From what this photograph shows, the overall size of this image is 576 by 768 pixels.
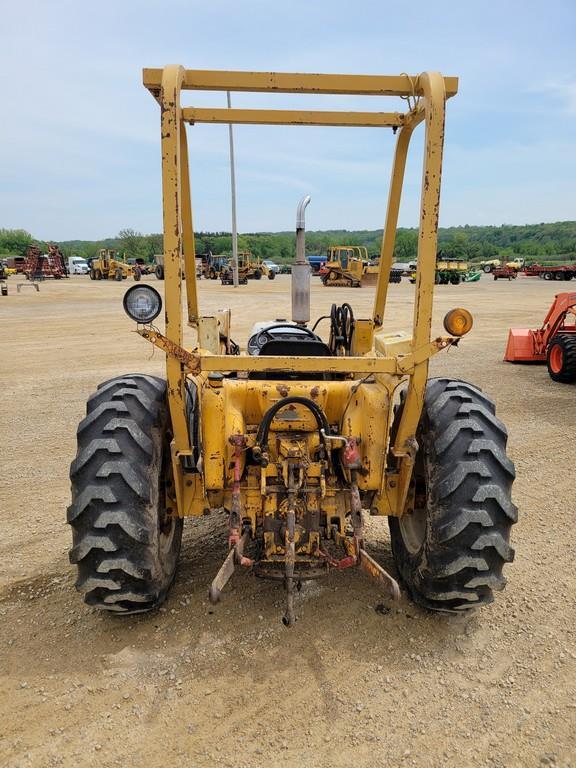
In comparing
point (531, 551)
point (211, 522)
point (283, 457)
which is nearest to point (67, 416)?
point (211, 522)

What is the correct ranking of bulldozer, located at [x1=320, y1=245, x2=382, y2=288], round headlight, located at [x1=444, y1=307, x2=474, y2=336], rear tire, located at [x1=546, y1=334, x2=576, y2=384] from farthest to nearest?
bulldozer, located at [x1=320, y1=245, x2=382, y2=288], rear tire, located at [x1=546, y1=334, x2=576, y2=384], round headlight, located at [x1=444, y1=307, x2=474, y2=336]

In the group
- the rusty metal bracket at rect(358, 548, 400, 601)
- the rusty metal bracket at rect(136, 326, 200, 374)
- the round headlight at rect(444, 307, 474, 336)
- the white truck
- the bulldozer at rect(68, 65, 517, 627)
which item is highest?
the round headlight at rect(444, 307, 474, 336)

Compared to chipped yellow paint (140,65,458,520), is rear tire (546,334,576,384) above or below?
below

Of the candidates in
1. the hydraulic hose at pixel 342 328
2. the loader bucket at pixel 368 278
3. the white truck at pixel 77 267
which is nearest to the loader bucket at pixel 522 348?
the hydraulic hose at pixel 342 328

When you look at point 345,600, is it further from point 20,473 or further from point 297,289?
point 20,473

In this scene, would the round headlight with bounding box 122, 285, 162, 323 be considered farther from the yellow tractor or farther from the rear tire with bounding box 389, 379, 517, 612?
the yellow tractor

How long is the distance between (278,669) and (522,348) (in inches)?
393

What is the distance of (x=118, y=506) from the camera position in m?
2.99

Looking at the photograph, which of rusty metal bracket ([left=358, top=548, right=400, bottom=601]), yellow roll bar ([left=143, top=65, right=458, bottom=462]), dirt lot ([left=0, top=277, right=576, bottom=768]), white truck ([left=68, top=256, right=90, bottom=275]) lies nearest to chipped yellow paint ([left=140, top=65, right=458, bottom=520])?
yellow roll bar ([left=143, top=65, right=458, bottom=462])

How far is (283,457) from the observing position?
330 centimetres

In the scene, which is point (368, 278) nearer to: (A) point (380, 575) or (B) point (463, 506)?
(B) point (463, 506)

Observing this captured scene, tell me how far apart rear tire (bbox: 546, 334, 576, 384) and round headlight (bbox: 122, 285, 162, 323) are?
342 inches

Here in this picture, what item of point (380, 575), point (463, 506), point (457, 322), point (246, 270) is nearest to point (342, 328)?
point (457, 322)

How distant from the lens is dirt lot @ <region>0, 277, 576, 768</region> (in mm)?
2564
